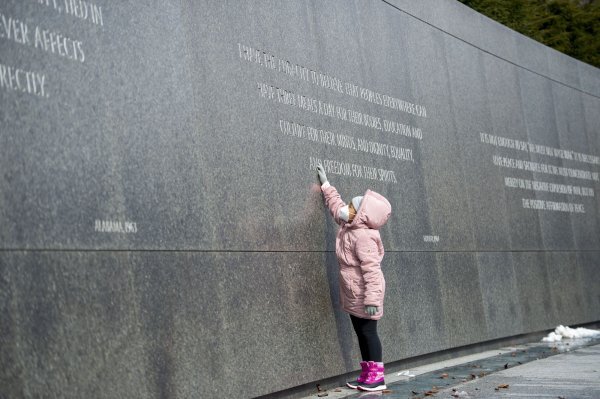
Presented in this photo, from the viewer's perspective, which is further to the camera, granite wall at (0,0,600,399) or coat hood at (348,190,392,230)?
coat hood at (348,190,392,230)

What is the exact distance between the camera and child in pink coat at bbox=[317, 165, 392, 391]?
28.1 feet

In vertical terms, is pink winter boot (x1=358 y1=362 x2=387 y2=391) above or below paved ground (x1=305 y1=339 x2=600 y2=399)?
above

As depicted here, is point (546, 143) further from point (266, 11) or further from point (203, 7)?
point (203, 7)

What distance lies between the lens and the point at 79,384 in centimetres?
598

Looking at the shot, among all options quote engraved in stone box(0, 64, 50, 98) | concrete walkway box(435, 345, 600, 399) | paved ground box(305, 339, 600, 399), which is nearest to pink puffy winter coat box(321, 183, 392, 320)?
paved ground box(305, 339, 600, 399)

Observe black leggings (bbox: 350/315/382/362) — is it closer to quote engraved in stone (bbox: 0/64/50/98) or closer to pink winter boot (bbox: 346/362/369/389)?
pink winter boot (bbox: 346/362/369/389)

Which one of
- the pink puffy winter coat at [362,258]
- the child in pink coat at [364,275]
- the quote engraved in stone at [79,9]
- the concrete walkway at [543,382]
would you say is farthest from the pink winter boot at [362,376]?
the quote engraved in stone at [79,9]

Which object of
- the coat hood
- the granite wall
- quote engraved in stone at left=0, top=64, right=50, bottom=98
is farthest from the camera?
the coat hood

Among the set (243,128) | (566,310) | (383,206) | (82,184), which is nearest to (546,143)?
(566,310)

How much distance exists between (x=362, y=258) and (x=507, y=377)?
1.82 metres

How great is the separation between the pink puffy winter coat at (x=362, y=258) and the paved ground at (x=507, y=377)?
77cm

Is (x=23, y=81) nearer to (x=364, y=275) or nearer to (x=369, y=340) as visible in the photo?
(x=364, y=275)

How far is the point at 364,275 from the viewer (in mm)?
8578

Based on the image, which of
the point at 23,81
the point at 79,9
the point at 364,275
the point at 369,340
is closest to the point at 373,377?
the point at 369,340
